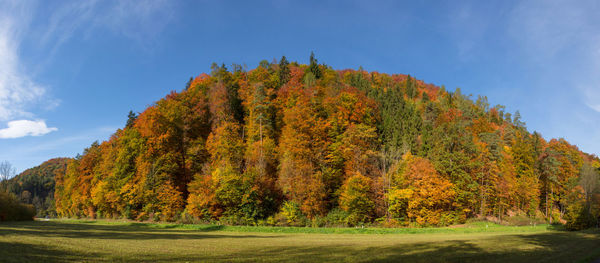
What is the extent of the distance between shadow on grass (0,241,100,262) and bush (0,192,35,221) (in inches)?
1701

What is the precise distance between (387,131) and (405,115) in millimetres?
5782

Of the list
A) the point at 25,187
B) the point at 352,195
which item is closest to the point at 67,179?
the point at 352,195

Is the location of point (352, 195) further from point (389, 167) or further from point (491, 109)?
point (491, 109)

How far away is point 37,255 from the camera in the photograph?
11422mm

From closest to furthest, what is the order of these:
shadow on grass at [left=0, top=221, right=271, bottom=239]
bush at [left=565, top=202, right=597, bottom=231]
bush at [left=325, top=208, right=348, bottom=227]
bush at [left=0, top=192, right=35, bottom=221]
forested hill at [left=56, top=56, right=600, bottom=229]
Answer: shadow on grass at [left=0, top=221, right=271, bottom=239]
bush at [left=565, top=202, right=597, bottom=231]
bush at [left=0, top=192, right=35, bottom=221]
bush at [left=325, top=208, right=348, bottom=227]
forested hill at [left=56, top=56, right=600, bottom=229]

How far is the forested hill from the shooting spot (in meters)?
47.5

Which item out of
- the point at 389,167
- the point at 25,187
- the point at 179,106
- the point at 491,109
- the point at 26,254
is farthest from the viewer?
the point at 25,187

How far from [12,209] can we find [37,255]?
157 feet

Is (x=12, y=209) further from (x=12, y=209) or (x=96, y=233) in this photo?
(x=96, y=233)

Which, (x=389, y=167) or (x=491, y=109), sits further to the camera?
(x=491, y=109)

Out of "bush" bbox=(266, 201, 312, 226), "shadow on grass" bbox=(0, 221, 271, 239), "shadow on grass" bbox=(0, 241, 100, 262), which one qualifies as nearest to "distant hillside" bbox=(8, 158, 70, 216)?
"shadow on grass" bbox=(0, 221, 271, 239)

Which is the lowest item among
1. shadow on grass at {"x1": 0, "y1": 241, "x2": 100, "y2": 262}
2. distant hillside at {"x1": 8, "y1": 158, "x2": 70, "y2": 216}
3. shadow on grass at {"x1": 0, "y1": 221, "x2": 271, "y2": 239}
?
distant hillside at {"x1": 8, "y1": 158, "x2": 70, "y2": 216}

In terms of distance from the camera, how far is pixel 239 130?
62.0 metres

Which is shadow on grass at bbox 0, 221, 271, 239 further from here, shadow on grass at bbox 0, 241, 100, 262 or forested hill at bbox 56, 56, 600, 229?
forested hill at bbox 56, 56, 600, 229
